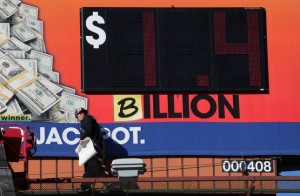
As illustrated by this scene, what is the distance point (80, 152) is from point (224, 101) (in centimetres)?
278

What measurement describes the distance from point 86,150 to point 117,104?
1.40 m

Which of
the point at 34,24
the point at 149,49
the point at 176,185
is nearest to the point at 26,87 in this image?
the point at 34,24

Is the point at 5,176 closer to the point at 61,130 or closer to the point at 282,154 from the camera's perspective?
the point at 61,130

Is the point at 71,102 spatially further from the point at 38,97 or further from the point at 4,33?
the point at 4,33

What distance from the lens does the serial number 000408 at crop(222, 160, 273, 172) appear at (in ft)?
65.6

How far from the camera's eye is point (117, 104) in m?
20.1

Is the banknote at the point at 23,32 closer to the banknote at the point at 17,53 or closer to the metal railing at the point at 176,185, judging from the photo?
the banknote at the point at 17,53

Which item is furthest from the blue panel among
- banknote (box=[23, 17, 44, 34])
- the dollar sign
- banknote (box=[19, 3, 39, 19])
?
banknote (box=[19, 3, 39, 19])

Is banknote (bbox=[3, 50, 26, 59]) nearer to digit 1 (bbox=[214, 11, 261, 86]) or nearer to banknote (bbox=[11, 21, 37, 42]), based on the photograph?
banknote (bbox=[11, 21, 37, 42])

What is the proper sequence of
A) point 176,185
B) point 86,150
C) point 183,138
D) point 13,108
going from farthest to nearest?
1. point 183,138
2. point 176,185
3. point 13,108
4. point 86,150

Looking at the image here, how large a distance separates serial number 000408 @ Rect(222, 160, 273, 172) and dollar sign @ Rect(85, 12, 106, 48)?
2.90m

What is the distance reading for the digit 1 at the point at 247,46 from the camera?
2019 cm

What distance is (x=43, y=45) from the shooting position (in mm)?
20219

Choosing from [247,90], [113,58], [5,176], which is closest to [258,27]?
[247,90]
